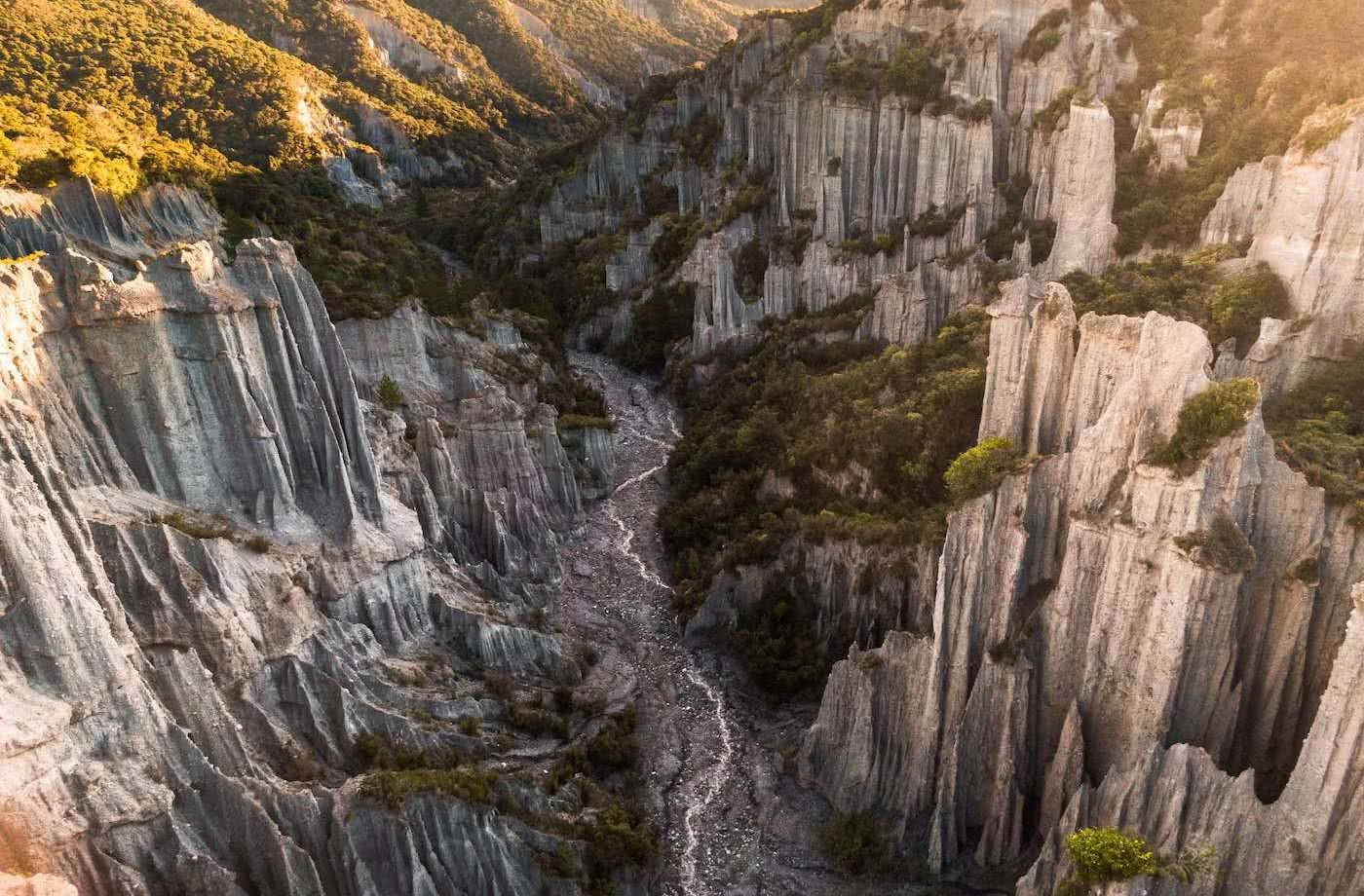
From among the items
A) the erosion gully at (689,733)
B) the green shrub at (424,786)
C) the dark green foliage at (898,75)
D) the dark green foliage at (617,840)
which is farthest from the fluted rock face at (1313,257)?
the green shrub at (424,786)

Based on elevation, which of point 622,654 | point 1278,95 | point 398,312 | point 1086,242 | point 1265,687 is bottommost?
point 622,654

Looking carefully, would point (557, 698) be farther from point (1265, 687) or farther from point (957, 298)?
point (957, 298)

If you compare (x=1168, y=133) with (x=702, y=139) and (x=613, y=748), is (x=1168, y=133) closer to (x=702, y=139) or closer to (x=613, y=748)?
(x=613, y=748)

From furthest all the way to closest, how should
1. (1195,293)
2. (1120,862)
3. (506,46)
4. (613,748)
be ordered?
(506,46)
(1195,293)
(613,748)
(1120,862)

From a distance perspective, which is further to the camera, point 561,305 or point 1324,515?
point 561,305

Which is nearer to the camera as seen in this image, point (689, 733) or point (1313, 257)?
point (1313, 257)

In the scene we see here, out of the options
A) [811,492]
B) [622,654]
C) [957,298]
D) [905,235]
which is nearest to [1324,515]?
[811,492]

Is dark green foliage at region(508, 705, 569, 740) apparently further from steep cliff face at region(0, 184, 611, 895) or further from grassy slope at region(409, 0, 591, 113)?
grassy slope at region(409, 0, 591, 113)

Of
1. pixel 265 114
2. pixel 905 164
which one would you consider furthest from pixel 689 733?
pixel 265 114
